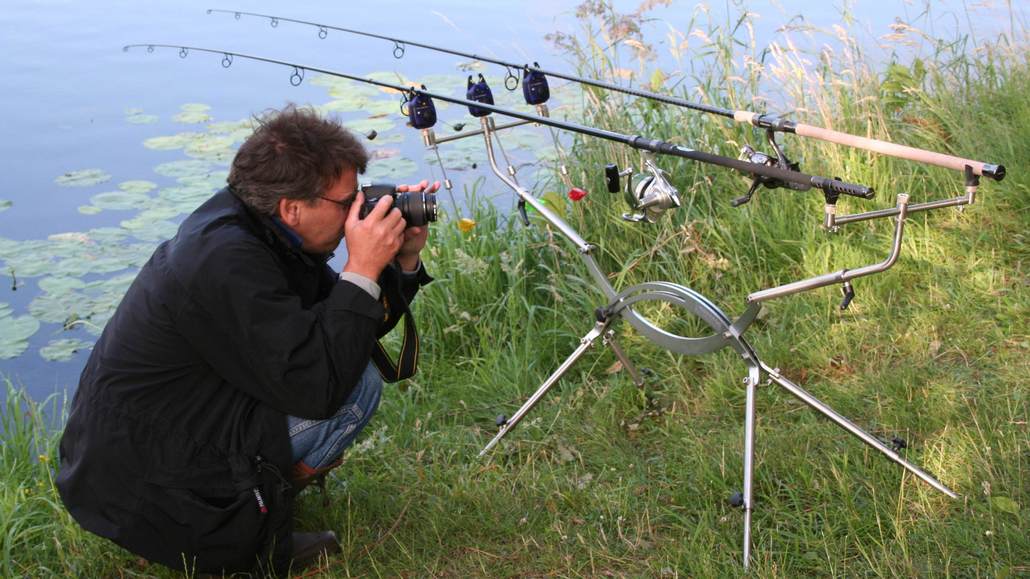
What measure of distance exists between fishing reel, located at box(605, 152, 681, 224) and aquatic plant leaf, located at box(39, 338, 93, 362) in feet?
9.80

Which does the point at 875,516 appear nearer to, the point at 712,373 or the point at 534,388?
the point at 712,373

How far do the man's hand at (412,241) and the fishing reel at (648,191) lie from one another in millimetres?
415

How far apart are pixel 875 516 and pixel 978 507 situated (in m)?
0.22

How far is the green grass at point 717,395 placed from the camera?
2451mm

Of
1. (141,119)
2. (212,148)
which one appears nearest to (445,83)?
(212,148)

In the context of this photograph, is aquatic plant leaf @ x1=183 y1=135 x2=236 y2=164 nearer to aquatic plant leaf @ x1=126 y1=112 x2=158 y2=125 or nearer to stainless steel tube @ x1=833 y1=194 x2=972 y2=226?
aquatic plant leaf @ x1=126 y1=112 x2=158 y2=125

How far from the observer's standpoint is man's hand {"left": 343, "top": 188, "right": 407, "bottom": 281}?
89.1 inches

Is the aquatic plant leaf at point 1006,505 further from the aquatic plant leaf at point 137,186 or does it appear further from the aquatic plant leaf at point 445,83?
the aquatic plant leaf at point 445,83

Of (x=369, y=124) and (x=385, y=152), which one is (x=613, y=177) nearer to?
(x=385, y=152)

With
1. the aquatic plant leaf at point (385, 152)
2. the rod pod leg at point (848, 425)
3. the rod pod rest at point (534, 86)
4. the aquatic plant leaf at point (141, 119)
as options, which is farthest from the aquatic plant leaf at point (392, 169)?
the rod pod leg at point (848, 425)

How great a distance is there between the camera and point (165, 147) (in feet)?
20.4

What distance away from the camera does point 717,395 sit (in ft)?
10.0

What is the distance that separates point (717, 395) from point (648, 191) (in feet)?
3.24

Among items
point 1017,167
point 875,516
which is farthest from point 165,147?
point 875,516
